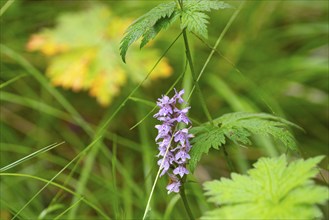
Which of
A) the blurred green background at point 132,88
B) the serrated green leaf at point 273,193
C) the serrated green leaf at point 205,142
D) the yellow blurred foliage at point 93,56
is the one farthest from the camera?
the yellow blurred foliage at point 93,56

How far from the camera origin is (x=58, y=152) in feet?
9.07

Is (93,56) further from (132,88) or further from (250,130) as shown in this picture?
(250,130)

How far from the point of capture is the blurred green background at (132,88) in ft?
8.44

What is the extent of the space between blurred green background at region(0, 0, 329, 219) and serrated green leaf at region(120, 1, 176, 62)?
3.25ft

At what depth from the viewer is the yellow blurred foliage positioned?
2.70 m

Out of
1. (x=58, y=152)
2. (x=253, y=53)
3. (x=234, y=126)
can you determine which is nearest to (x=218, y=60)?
(x=253, y=53)

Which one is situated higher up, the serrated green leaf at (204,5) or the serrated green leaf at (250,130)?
the serrated green leaf at (204,5)

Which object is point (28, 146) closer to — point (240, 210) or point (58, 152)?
point (58, 152)

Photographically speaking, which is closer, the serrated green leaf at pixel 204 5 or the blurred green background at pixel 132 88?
the serrated green leaf at pixel 204 5

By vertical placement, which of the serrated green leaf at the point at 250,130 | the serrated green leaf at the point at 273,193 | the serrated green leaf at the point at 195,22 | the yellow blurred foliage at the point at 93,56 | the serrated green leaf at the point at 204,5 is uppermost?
the yellow blurred foliage at the point at 93,56

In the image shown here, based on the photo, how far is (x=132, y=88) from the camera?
2996 mm

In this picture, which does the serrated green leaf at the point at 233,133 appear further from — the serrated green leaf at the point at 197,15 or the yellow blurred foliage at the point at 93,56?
the yellow blurred foliage at the point at 93,56

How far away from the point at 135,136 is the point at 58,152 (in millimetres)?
399

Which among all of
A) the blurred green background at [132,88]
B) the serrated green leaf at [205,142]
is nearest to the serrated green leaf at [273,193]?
the serrated green leaf at [205,142]
